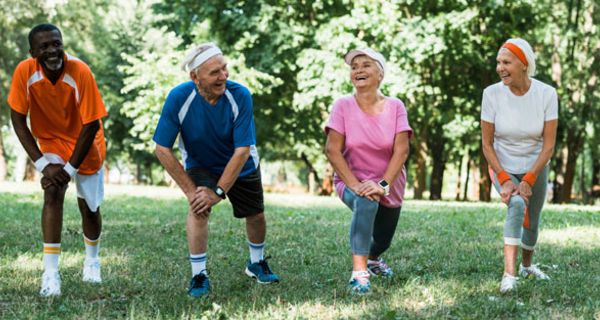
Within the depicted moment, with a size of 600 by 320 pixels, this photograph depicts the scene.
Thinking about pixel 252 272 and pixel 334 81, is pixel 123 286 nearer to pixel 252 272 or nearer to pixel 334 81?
pixel 252 272

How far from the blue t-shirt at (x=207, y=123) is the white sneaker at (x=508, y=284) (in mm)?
2237

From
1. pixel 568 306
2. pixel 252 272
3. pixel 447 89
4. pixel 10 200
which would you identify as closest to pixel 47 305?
pixel 252 272

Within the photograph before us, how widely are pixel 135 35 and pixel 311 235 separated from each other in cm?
2956

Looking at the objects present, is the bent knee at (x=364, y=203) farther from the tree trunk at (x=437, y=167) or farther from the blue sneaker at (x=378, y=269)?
the tree trunk at (x=437, y=167)

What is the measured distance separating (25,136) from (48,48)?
747 millimetres

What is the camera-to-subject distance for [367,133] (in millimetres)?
5746

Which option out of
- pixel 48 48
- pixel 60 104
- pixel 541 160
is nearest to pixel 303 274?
pixel 541 160

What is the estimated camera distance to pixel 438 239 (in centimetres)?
897

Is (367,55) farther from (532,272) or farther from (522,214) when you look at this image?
(532,272)

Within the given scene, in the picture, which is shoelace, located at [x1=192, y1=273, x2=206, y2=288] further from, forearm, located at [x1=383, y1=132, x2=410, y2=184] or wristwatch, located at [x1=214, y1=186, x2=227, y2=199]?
forearm, located at [x1=383, y1=132, x2=410, y2=184]

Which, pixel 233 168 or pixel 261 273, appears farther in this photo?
pixel 261 273

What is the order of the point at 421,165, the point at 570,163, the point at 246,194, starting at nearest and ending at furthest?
the point at 246,194 → the point at 570,163 → the point at 421,165

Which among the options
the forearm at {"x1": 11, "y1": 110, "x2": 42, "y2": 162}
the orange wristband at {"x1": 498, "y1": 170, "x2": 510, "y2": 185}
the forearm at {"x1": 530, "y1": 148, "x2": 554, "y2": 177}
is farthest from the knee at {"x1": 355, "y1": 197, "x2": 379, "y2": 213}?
the forearm at {"x1": 11, "y1": 110, "x2": 42, "y2": 162}

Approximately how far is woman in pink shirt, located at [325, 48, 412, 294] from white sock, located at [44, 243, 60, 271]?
92.9 inches
